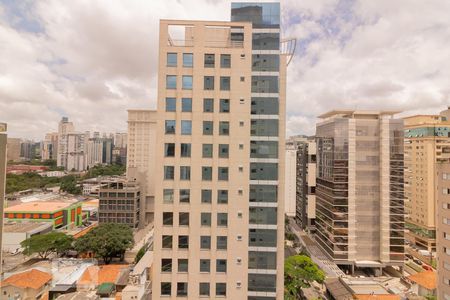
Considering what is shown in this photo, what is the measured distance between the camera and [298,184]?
66.5 m

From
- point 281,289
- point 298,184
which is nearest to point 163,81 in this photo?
point 281,289

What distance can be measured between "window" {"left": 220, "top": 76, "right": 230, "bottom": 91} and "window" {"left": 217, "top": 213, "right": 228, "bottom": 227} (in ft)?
26.5

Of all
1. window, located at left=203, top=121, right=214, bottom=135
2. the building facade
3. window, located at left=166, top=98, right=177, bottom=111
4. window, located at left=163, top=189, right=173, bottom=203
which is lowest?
A: the building facade

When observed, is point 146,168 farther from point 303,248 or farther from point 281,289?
point 281,289

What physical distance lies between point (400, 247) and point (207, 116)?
40.1 m

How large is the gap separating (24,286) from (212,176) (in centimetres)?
3047

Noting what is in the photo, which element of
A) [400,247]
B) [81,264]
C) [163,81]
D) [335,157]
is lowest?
[81,264]

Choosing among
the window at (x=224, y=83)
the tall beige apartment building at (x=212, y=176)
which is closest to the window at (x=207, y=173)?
the tall beige apartment building at (x=212, y=176)

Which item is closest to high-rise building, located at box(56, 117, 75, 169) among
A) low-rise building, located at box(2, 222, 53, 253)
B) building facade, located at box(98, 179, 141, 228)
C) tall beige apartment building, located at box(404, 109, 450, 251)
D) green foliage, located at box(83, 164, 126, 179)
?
green foliage, located at box(83, 164, 126, 179)

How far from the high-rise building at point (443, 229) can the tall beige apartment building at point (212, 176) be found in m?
14.8

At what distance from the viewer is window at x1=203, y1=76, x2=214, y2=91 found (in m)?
17.0

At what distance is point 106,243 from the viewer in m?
42.3

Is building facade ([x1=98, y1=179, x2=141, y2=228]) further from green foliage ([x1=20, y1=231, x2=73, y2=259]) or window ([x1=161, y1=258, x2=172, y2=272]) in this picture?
window ([x1=161, y1=258, x2=172, y2=272])

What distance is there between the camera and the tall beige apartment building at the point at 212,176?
1641 centimetres
